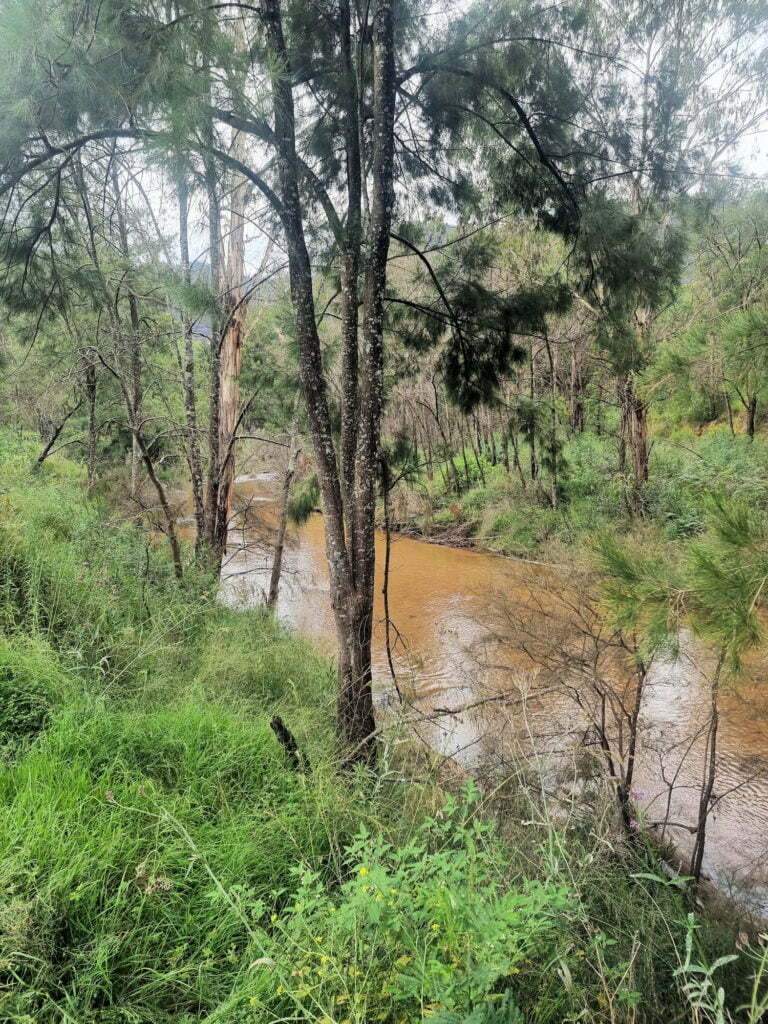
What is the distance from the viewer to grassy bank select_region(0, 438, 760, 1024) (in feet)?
4.58

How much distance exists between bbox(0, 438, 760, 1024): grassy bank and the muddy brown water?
2.61 feet

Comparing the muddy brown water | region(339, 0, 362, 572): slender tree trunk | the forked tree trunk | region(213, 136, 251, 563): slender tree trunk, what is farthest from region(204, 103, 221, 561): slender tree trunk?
the forked tree trunk

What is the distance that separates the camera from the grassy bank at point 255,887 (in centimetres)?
140

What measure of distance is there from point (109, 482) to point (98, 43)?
7.11 m

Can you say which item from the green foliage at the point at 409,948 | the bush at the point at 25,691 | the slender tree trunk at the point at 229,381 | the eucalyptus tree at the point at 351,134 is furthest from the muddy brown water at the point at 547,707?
the bush at the point at 25,691

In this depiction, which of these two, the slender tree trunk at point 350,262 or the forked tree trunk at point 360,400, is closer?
the forked tree trunk at point 360,400

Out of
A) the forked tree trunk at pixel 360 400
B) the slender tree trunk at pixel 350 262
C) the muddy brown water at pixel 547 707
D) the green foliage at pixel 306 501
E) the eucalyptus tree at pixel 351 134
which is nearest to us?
the eucalyptus tree at pixel 351 134

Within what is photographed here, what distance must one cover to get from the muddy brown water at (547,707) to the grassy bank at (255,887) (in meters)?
0.80

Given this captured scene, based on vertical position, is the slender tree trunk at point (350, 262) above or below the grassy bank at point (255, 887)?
above

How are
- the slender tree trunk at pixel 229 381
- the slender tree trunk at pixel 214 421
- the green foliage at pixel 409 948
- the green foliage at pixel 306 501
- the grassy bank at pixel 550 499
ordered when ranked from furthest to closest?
the grassy bank at pixel 550 499 → the slender tree trunk at pixel 229 381 → the slender tree trunk at pixel 214 421 → the green foliage at pixel 306 501 → the green foliage at pixel 409 948

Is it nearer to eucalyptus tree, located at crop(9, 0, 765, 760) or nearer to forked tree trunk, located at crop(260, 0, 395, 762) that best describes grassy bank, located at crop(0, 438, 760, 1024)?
forked tree trunk, located at crop(260, 0, 395, 762)

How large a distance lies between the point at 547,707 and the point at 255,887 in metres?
4.84

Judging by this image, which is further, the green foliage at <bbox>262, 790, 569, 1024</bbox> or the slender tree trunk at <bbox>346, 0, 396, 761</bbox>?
the slender tree trunk at <bbox>346, 0, 396, 761</bbox>

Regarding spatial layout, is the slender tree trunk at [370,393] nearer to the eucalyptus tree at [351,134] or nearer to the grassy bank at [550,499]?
the eucalyptus tree at [351,134]
